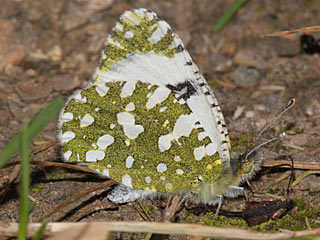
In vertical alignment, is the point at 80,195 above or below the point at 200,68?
above

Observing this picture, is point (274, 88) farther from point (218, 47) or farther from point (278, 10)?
point (278, 10)

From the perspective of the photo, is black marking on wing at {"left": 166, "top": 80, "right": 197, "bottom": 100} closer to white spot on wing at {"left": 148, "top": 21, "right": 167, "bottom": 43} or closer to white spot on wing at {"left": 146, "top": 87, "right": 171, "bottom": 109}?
white spot on wing at {"left": 146, "top": 87, "right": 171, "bottom": 109}

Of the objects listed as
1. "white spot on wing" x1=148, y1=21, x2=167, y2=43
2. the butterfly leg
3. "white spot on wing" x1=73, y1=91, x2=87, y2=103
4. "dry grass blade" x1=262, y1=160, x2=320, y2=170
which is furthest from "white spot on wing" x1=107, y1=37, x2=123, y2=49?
"dry grass blade" x1=262, y1=160, x2=320, y2=170

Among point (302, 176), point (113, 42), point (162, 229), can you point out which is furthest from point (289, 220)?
point (113, 42)

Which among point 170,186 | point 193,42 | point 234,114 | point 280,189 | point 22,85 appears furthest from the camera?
point 193,42

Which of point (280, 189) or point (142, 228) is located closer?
point (142, 228)

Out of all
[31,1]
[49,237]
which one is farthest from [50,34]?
[49,237]

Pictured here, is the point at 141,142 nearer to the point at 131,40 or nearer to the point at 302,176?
the point at 131,40
